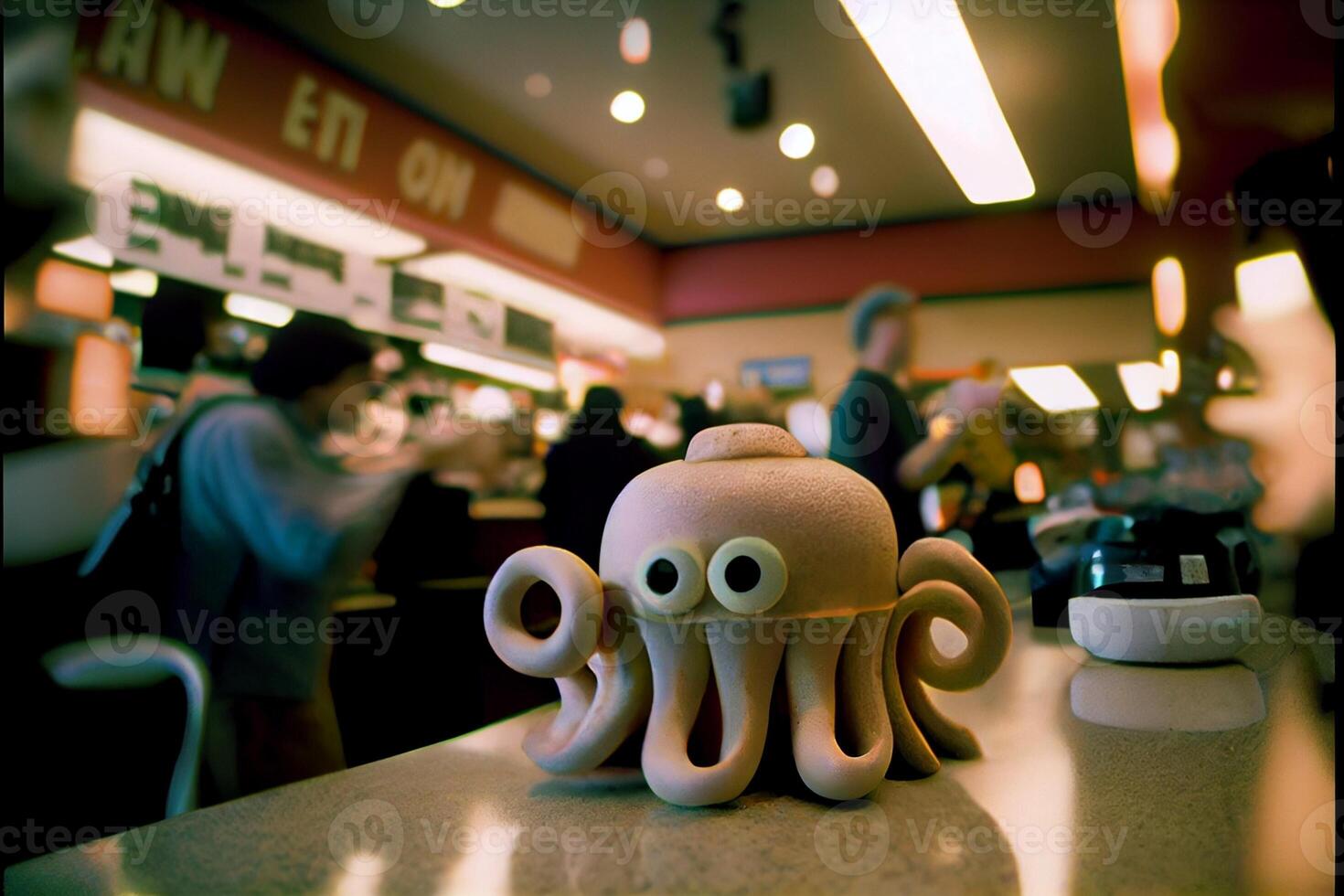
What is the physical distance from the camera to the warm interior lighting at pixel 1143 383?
10.3 feet

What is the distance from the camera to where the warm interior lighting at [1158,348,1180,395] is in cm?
314

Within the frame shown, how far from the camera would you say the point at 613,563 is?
2.15 ft

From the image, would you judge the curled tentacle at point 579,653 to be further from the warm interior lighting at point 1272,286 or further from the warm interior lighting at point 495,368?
the warm interior lighting at point 495,368

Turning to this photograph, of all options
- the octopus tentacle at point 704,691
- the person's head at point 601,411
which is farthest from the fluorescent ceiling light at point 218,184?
the octopus tentacle at point 704,691

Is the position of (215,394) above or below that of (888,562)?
above

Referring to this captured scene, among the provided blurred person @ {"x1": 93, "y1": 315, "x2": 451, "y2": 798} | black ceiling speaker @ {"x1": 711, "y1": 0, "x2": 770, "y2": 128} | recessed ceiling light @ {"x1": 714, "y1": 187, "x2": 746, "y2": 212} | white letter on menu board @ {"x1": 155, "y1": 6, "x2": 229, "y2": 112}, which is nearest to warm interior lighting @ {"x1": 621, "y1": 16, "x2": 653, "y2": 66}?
black ceiling speaker @ {"x1": 711, "y1": 0, "x2": 770, "y2": 128}

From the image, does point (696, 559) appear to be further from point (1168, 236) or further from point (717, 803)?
point (1168, 236)

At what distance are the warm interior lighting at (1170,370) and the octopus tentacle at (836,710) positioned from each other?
120 inches

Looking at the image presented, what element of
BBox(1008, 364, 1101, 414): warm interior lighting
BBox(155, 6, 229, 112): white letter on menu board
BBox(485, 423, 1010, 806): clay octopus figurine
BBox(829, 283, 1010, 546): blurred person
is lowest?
BBox(485, 423, 1010, 806): clay octopus figurine

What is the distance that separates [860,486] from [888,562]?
0.23 ft

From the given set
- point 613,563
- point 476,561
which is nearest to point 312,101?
point 476,561

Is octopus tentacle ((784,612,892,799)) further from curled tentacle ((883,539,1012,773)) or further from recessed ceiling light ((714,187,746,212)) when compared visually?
recessed ceiling light ((714,187,746,212))

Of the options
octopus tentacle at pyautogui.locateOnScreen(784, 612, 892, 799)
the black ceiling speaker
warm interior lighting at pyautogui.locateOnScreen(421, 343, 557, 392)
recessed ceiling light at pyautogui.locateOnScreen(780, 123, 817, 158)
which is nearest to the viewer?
octopus tentacle at pyautogui.locateOnScreen(784, 612, 892, 799)

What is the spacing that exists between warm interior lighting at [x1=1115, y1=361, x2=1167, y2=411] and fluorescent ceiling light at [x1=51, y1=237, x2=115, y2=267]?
3718 mm
